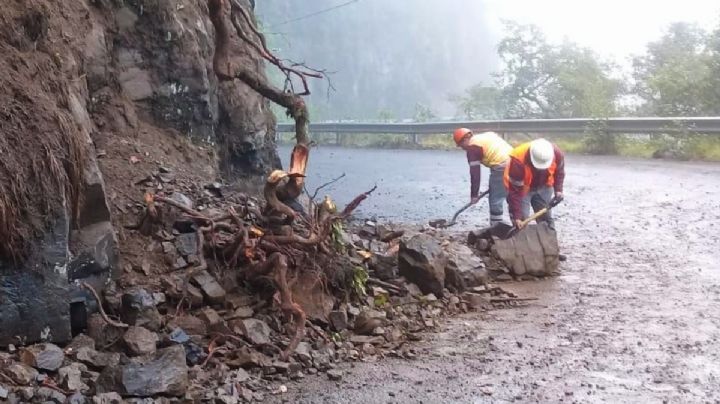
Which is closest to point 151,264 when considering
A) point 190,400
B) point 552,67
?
point 190,400

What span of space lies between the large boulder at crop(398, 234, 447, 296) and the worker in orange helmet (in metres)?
2.64

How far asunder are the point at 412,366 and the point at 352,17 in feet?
103

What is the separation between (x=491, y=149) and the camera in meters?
9.95

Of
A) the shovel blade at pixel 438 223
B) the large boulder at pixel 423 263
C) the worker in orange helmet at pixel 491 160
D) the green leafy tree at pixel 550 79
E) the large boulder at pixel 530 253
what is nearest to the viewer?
the large boulder at pixel 423 263

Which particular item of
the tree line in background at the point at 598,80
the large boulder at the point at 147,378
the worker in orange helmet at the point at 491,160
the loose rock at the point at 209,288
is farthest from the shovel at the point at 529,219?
the tree line in background at the point at 598,80

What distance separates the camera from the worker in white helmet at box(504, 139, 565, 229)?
8.59 m

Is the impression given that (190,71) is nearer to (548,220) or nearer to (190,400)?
(548,220)

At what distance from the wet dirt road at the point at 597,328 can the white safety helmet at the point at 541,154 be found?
107cm

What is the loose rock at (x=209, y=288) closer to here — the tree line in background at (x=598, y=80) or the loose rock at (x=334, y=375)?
the loose rock at (x=334, y=375)

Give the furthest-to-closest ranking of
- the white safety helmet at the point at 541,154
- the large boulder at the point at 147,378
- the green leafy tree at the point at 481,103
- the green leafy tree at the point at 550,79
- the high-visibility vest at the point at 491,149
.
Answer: the green leafy tree at the point at 481,103, the green leafy tree at the point at 550,79, the high-visibility vest at the point at 491,149, the white safety helmet at the point at 541,154, the large boulder at the point at 147,378

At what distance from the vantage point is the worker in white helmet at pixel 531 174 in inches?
338

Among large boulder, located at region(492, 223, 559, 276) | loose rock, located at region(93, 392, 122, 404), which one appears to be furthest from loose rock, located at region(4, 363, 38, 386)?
large boulder, located at region(492, 223, 559, 276)

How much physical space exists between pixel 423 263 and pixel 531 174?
2534 mm

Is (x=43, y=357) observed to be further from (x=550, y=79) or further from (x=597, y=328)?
(x=550, y=79)
